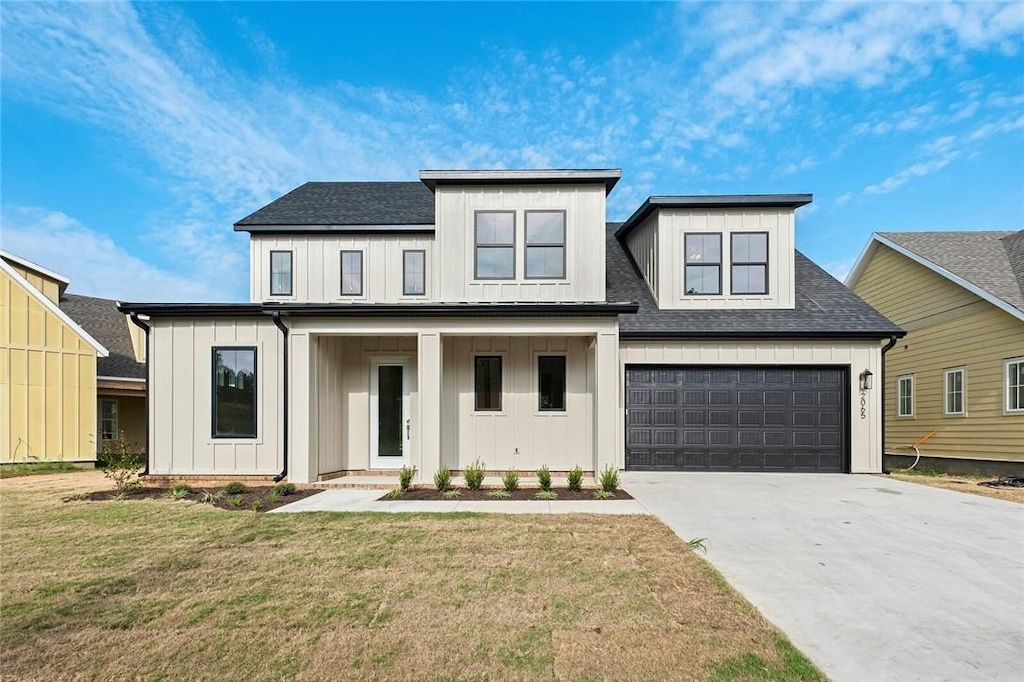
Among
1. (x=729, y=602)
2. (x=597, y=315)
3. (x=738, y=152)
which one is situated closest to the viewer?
(x=729, y=602)

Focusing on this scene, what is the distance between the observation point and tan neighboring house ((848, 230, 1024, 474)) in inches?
465

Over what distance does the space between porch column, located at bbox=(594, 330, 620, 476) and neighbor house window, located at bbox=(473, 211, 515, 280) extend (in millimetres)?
2591

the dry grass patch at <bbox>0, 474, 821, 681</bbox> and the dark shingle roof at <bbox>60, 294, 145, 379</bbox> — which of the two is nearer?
the dry grass patch at <bbox>0, 474, 821, 681</bbox>

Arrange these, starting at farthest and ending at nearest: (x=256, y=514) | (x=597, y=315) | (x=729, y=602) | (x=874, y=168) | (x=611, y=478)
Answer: (x=874, y=168) < (x=597, y=315) < (x=611, y=478) < (x=256, y=514) < (x=729, y=602)

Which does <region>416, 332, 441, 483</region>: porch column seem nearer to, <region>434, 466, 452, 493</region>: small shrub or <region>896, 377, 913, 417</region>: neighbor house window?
<region>434, 466, 452, 493</region>: small shrub

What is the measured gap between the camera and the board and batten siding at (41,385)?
1313 cm

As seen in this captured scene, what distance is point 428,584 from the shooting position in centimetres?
449

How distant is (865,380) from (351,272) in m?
11.8

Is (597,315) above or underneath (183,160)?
underneath

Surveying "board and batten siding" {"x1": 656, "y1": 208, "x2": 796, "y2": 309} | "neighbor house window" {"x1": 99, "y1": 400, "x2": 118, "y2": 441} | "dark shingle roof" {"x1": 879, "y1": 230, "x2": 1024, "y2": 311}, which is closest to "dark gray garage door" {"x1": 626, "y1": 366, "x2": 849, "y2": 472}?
"board and batten siding" {"x1": 656, "y1": 208, "x2": 796, "y2": 309}

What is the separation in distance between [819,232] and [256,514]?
636 inches

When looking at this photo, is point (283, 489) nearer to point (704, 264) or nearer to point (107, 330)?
point (704, 264)

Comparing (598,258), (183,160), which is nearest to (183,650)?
(598,258)

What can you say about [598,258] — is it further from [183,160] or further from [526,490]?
[183,160]
